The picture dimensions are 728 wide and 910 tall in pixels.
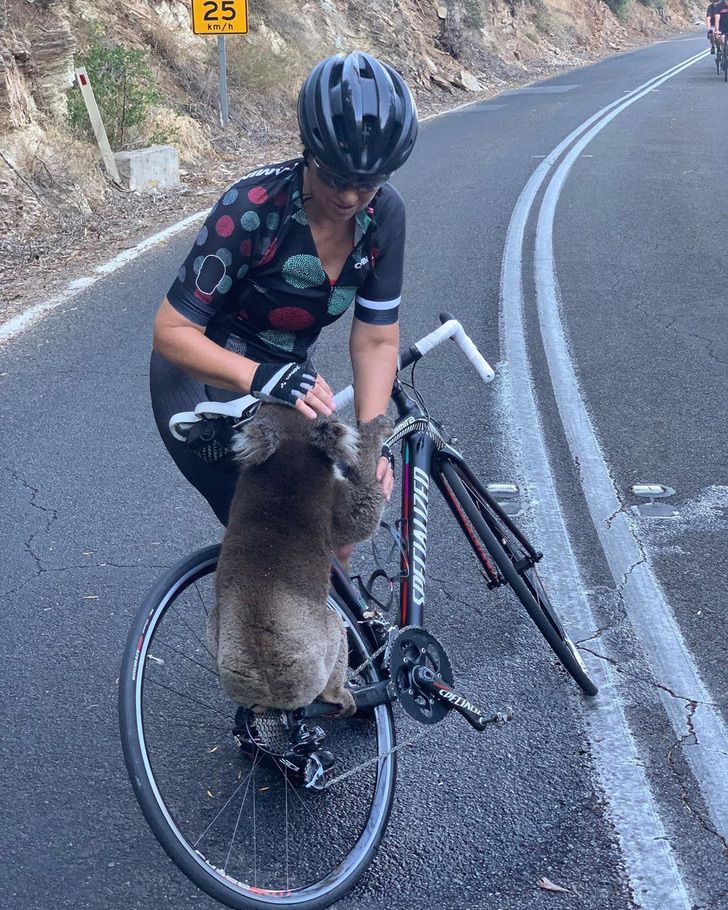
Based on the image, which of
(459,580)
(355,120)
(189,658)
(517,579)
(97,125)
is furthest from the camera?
(97,125)

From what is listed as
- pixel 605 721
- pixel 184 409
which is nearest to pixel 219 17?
pixel 184 409

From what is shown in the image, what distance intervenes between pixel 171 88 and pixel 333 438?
1569 cm

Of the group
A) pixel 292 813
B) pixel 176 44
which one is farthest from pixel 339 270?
pixel 176 44

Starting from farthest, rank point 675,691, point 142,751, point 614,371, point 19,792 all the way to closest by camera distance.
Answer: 1. point 614,371
2. point 675,691
3. point 19,792
4. point 142,751

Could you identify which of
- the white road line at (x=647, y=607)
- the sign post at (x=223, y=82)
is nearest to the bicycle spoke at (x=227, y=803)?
the white road line at (x=647, y=607)

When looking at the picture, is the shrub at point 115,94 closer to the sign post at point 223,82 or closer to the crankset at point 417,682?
the sign post at point 223,82

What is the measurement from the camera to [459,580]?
4.58 metres

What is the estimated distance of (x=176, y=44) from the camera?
58.1ft

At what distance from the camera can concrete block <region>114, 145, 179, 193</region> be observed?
12.5 m

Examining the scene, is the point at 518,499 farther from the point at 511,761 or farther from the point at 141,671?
the point at 141,671

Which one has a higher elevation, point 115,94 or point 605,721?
point 605,721

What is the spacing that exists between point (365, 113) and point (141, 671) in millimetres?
1456

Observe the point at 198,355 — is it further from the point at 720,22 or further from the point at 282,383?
the point at 720,22

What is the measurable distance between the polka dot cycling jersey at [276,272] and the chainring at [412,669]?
2.86 feet
